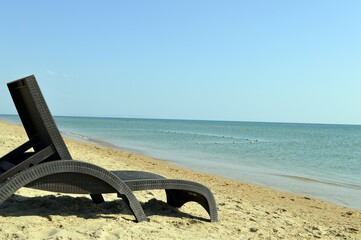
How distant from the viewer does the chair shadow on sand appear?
427 cm

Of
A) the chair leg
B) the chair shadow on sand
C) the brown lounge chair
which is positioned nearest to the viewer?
the brown lounge chair

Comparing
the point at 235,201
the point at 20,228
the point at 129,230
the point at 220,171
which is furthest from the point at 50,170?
the point at 220,171

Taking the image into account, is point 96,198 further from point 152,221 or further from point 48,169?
point 48,169

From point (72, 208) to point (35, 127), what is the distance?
1.10 metres

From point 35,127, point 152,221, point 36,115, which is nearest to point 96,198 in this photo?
point 152,221

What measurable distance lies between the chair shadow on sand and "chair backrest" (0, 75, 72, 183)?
0.53 metres

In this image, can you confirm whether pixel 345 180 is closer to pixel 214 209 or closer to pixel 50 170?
pixel 214 209

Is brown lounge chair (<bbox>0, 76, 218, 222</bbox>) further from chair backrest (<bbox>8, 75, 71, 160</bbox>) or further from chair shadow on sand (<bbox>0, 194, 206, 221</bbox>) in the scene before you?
chair shadow on sand (<bbox>0, 194, 206, 221</bbox>)

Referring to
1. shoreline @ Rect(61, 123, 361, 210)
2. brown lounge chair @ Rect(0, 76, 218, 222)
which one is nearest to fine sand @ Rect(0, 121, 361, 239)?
brown lounge chair @ Rect(0, 76, 218, 222)

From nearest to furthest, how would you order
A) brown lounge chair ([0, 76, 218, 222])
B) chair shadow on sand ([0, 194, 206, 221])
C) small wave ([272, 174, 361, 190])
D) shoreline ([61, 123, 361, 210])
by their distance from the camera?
brown lounge chair ([0, 76, 218, 222])
chair shadow on sand ([0, 194, 206, 221])
shoreline ([61, 123, 361, 210])
small wave ([272, 174, 361, 190])

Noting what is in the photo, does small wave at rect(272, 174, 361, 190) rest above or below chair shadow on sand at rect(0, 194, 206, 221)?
below

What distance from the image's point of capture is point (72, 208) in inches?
178

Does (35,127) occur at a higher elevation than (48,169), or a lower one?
higher

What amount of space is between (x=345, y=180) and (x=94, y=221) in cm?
1152
